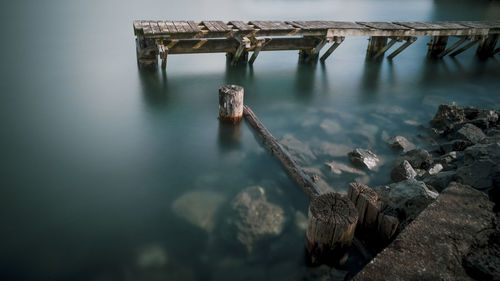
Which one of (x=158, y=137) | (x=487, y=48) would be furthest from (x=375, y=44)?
(x=158, y=137)

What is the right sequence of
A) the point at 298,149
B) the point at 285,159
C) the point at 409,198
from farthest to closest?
1. the point at 298,149
2. the point at 285,159
3. the point at 409,198

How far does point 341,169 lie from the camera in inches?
221

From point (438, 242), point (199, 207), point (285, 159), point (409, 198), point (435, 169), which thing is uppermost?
point (438, 242)

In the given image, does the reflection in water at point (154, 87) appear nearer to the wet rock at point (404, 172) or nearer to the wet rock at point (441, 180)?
the wet rock at point (404, 172)

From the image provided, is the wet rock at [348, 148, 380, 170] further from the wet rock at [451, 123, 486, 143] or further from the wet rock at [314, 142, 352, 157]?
the wet rock at [451, 123, 486, 143]

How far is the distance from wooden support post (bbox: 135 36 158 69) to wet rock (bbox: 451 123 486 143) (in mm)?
8090

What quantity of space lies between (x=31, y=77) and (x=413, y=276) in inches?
416

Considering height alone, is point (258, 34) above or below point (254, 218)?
above

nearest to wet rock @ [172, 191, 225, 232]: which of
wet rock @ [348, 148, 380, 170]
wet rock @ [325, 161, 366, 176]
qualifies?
wet rock @ [325, 161, 366, 176]

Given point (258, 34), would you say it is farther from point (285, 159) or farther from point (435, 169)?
point (435, 169)

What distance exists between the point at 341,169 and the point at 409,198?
1787 mm

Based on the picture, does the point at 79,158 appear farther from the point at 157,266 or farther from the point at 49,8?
the point at 49,8

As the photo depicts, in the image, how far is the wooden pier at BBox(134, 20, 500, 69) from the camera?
945 cm

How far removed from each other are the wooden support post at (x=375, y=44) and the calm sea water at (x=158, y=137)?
1.92ft
